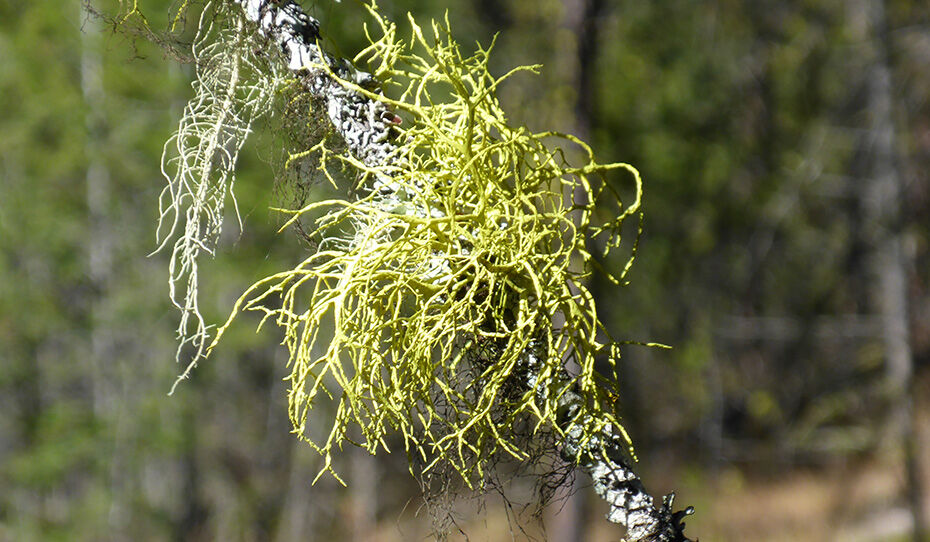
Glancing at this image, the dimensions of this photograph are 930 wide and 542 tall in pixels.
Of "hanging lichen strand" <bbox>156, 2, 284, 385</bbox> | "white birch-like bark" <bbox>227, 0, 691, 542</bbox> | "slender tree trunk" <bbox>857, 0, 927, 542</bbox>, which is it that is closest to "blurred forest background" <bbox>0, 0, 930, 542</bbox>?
"slender tree trunk" <bbox>857, 0, 927, 542</bbox>

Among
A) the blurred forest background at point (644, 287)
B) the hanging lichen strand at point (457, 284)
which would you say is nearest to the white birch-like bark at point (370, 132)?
the hanging lichen strand at point (457, 284)

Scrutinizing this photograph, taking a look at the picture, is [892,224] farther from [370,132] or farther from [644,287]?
[370,132]

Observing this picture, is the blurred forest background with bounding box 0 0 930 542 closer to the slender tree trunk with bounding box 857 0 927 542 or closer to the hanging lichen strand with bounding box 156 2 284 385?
the slender tree trunk with bounding box 857 0 927 542

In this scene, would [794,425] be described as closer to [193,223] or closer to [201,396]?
[201,396]

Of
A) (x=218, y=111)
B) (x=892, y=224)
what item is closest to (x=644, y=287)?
(x=892, y=224)

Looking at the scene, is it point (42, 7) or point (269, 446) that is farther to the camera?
point (269, 446)

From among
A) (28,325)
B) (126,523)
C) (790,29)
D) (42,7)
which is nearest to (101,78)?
(42,7)

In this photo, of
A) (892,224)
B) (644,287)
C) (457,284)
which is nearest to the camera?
(457,284)
